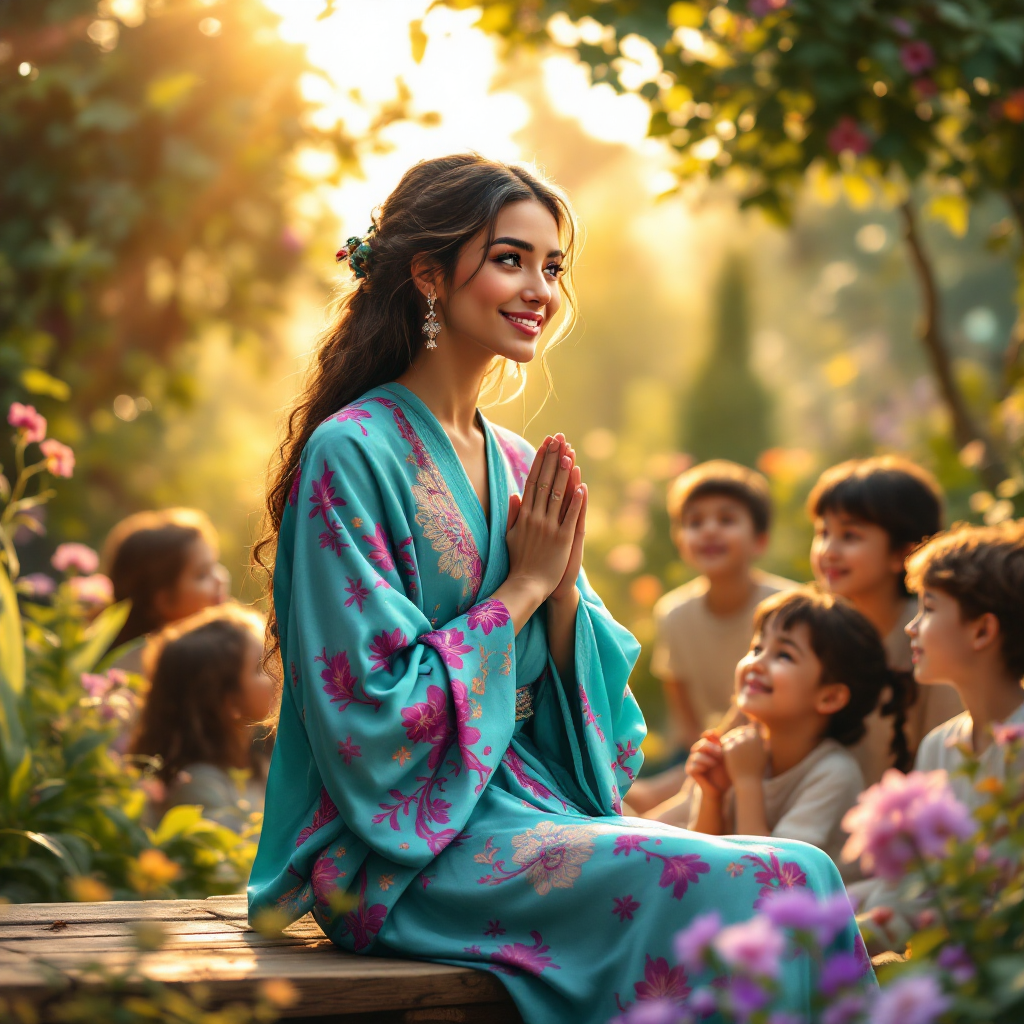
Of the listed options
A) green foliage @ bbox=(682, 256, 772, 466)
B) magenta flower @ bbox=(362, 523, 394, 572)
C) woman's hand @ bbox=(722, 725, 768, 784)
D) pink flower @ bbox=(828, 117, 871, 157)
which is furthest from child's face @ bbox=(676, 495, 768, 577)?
green foliage @ bbox=(682, 256, 772, 466)

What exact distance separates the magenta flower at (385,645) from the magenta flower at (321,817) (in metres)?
0.28

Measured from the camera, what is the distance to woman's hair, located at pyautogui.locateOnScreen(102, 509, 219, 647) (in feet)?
14.8

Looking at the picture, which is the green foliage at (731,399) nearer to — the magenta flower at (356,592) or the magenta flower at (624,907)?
the magenta flower at (356,592)

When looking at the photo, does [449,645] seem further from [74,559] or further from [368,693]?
[74,559]

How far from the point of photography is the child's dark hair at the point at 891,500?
12.2ft

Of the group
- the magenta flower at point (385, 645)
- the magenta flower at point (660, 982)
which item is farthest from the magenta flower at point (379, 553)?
the magenta flower at point (660, 982)

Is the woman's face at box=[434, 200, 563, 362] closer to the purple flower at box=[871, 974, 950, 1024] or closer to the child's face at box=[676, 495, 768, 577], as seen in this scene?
the purple flower at box=[871, 974, 950, 1024]

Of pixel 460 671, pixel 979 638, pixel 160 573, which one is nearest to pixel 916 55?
pixel 979 638

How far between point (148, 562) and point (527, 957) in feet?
9.72

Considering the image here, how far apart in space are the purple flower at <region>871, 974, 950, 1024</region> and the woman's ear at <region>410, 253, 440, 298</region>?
174cm

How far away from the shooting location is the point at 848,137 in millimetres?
4039

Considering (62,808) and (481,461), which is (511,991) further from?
(62,808)

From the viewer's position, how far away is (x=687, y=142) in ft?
13.7

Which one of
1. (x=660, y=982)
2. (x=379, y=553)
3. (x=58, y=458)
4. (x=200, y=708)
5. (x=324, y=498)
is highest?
(x=58, y=458)
